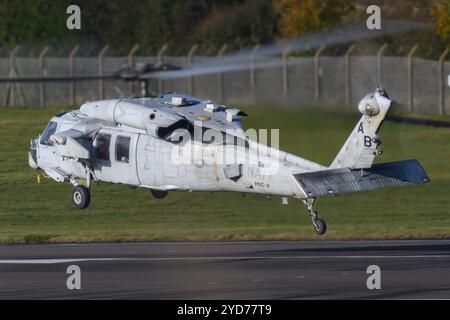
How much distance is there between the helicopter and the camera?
86.5 ft

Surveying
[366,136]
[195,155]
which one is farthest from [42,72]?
[366,136]

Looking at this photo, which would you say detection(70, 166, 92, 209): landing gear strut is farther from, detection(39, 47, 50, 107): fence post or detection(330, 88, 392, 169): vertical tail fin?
detection(39, 47, 50, 107): fence post

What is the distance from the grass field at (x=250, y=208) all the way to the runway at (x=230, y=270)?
4.31 ft

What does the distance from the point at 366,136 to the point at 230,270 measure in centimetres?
364

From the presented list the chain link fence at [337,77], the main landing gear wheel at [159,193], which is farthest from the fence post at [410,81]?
the main landing gear wheel at [159,193]

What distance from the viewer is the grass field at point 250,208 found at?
3014 cm

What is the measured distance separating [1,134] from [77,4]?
2118 cm

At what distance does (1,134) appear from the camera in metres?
46.5

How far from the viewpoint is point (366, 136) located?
26031mm

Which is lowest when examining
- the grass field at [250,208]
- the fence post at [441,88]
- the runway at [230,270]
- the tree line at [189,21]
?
the runway at [230,270]

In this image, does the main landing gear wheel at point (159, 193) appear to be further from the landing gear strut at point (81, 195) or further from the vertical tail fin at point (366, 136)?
the vertical tail fin at point (366, 136)

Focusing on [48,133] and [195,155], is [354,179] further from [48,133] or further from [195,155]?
[48,133]

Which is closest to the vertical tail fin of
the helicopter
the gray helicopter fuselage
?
the helicopter
